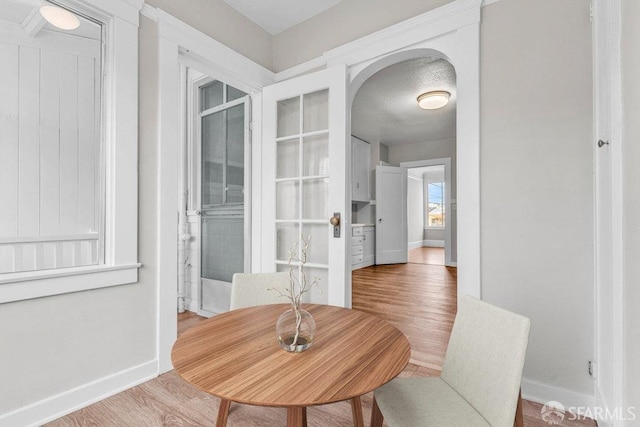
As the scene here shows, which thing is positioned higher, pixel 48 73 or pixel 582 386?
pixel 48 73

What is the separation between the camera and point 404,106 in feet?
16.1

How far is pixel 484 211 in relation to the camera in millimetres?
1872

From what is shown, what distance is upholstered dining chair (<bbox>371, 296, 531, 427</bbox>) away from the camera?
91cm

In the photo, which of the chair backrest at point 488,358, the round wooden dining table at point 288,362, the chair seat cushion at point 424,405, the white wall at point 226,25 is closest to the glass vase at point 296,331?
the round wooden dining table at point 288,362

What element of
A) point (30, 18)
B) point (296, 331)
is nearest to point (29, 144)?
point (30, 18)

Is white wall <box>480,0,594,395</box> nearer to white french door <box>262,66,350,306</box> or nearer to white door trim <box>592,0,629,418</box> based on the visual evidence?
white door trim <box>592,0,629,418</box>

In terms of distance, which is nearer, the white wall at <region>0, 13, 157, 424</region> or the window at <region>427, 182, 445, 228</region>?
the white wall at <region>0, 13, 157, 424</region>

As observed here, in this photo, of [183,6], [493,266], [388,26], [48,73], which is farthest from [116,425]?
[388,26]

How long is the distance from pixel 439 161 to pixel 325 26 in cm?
498

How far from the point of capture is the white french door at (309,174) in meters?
2.32

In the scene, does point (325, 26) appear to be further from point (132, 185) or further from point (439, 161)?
point (439, 161)

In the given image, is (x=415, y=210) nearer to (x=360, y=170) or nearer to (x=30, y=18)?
(x=360, y=170)

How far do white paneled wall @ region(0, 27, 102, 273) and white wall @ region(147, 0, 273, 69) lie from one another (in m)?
0.67

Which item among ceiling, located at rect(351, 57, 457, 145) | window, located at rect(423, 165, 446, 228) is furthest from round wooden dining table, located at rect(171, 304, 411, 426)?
window, located at rect(423, 165, 446, 228)
